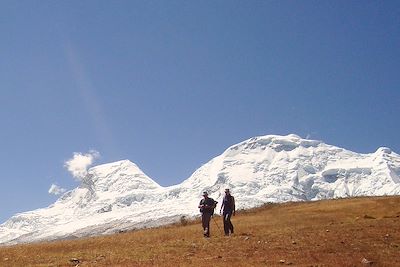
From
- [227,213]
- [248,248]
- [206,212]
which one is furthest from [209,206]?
[248,248]

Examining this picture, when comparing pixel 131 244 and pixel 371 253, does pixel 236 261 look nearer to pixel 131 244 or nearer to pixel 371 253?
pixel 371 253

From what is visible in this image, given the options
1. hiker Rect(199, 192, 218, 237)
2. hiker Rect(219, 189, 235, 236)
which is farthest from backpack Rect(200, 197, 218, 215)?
hiker Rect(219, 189, 235, 236)

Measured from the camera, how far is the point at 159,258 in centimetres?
2370

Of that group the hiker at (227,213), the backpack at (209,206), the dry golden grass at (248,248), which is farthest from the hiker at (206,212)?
the dry golden grass at (248,248)

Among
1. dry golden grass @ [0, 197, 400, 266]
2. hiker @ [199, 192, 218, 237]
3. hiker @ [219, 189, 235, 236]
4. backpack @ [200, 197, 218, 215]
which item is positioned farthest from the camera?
backpack @ [200, 197, 218, 215]

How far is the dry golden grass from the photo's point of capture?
22.4 meters

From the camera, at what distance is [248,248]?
25297 mm

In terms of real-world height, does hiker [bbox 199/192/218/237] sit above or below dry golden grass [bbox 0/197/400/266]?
above

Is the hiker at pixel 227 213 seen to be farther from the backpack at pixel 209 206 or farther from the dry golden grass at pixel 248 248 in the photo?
the dry golden grass at pixel 248 248

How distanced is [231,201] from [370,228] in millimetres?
7456

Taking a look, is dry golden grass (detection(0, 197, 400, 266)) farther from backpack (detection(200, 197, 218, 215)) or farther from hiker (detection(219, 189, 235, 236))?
backpack (detection(200, 197, 218, 215))

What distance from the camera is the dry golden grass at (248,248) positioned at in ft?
73.4

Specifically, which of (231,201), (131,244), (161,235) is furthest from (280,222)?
(131,244)

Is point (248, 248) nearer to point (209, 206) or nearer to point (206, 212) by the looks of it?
point (206, 212)
